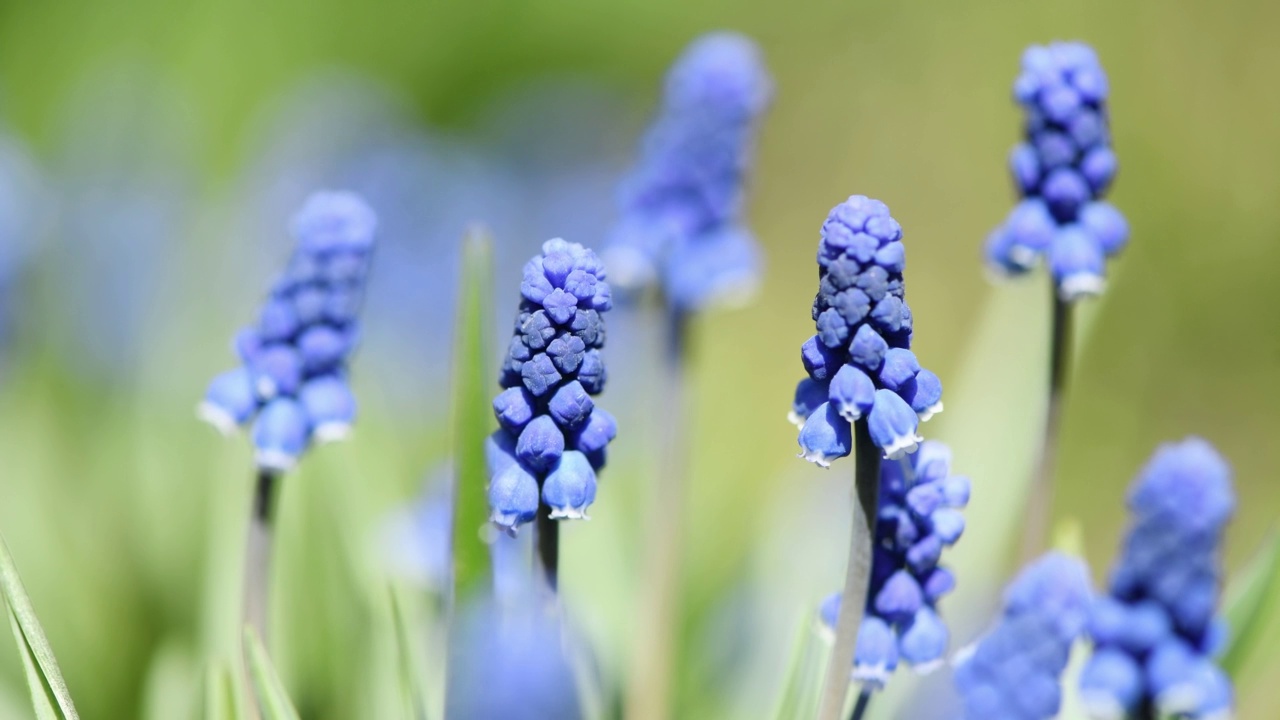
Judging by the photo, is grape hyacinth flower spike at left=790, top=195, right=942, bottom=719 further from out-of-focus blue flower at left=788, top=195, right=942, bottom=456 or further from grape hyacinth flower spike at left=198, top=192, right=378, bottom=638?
grape hyacinth flower spike at left=198, top=192, right=378, bottom=638

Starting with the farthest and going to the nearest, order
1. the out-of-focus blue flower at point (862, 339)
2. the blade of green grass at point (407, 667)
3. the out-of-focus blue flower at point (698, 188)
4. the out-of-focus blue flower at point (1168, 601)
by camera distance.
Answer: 1. the out-of-focus blue flower at point (698, 188)
2. the blade of green grass at point (407, 667)
3. the out-of-focus blue flower at point (862, 339)
4. the out-of-focus blue flower at point (1168, 601)

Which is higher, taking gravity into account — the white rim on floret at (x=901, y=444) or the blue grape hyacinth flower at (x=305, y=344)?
the blue grape hyacinth flower at (x=305, y=344)

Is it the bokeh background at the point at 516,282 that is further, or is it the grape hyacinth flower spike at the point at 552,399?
the bokeh background at the point at 516,282

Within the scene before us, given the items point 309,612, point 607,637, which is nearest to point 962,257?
point 607,637

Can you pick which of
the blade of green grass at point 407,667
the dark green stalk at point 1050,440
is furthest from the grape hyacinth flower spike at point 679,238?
the dark green stalk at point 1050,440

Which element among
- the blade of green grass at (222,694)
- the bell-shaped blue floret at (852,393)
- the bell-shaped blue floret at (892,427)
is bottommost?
the blade of green grass at (222,694)

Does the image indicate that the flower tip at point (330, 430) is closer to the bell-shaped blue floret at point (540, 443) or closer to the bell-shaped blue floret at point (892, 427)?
the bell-shaped blue floret at point (540, 443)

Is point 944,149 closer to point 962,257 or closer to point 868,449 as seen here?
point 962,257
